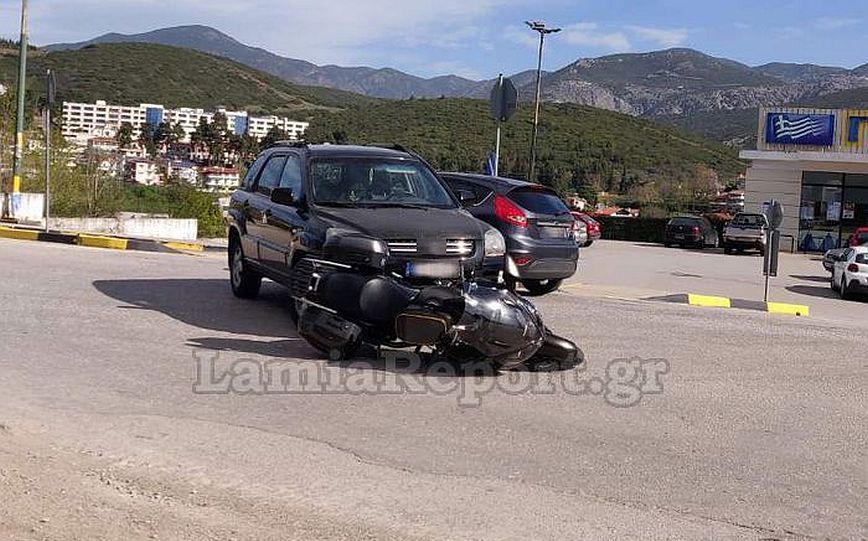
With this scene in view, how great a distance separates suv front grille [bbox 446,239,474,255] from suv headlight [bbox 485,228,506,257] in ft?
1.18

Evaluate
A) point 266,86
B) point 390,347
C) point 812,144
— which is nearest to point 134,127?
point 266,86

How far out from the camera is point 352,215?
369 inches

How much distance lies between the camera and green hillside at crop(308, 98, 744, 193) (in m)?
71.7

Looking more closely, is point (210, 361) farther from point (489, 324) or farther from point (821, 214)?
point (821, 214)

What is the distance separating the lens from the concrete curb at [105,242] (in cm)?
1803

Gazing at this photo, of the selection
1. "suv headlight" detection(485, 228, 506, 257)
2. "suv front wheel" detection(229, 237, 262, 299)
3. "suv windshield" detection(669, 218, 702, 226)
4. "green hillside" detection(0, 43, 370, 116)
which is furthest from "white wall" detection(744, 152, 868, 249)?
"green hillside" detection(0, 43, 370, 116)

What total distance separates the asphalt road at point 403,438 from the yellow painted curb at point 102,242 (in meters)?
7.30

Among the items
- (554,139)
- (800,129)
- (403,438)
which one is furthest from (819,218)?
(554,139)

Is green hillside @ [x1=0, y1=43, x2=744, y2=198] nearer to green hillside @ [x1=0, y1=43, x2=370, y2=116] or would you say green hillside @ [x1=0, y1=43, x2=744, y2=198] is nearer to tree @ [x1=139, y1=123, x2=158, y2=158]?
green hillside @ [x1=0, y1=43, x2=370, y2=116]

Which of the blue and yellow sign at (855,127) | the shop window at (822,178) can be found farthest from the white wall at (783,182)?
the blue and yellow sign at (855,127)

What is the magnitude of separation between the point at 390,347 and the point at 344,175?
6.70 feet

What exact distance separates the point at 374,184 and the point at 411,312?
2.55 meters

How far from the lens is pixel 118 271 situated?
13.8 m

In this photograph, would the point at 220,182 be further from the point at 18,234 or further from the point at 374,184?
the point at 374,184
